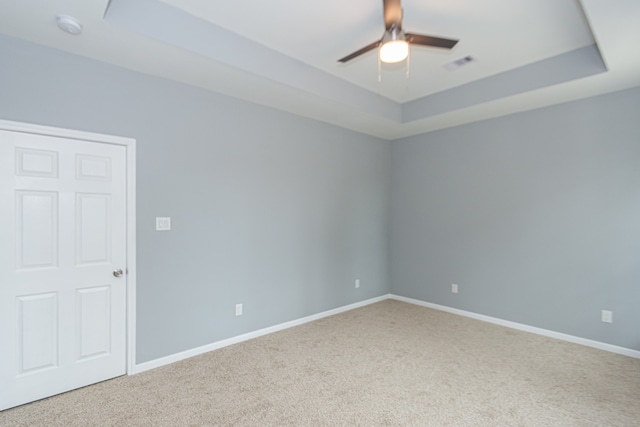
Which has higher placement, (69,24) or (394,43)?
(69,24)

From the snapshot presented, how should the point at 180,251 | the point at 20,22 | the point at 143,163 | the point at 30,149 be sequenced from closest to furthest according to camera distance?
the point at 20,22 < the point at 30,149 < the point at 143,163 < the point at 180,251

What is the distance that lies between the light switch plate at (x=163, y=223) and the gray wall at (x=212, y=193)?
5 centimetres

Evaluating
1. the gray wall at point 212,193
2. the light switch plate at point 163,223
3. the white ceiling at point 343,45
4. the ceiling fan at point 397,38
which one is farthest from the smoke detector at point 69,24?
the ceiling fan at point 397,38

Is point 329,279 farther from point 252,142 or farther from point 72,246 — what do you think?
point 72,246

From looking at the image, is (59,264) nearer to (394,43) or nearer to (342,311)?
(394,43)

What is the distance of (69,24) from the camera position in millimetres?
2137

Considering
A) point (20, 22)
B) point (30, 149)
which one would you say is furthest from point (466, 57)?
point (30, 149)

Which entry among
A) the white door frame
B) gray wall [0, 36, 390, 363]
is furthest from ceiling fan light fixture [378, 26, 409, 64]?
the white door frame

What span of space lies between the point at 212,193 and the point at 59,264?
1371 millimetres

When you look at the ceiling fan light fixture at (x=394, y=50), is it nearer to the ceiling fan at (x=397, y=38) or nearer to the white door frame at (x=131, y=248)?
the ceiling fan at (x=397, y=38)

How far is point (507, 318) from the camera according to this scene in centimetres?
404

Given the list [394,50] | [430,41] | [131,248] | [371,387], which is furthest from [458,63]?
[131,248]

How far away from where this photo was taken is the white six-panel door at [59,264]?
2305 mm

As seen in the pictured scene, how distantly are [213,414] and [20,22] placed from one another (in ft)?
9.83
